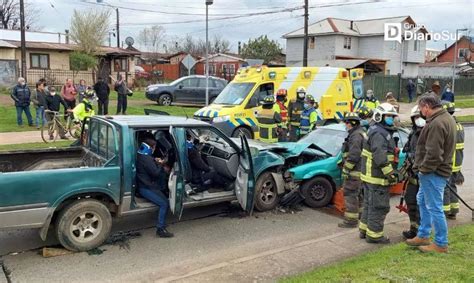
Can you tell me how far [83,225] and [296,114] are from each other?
646 centimetres

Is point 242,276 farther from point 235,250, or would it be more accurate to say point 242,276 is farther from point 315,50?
point 315,50

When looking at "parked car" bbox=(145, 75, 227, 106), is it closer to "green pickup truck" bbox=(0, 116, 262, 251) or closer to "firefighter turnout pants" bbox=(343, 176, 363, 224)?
"green pickup truck" bbox=(0, 116, 262, 251)

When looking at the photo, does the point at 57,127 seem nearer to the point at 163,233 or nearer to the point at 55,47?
the point at 163,233

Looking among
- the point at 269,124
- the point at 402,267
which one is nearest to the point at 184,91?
the point at 269,124

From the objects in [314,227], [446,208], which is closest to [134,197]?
[314,227]

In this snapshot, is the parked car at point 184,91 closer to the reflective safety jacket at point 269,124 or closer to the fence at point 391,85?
the reflective safety jacket at point 269,124

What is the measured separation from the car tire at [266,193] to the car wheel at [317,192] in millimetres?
485

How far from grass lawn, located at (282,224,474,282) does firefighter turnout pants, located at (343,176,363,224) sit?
1.22 m

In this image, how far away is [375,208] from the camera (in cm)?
577

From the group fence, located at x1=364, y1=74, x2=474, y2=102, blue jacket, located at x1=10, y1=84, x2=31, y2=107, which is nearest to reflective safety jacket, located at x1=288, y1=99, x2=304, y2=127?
blue jacket, located at x1=10, y1=84, x2=31, y2=107

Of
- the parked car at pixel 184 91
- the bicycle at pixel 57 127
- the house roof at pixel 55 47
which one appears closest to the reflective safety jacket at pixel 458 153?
the bicycle at pixel 57 127

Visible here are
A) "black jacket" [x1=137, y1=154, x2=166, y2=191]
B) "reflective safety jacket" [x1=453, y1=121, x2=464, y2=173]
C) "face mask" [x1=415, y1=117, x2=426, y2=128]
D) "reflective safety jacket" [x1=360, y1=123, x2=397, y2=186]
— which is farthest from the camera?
"reflective safety jacket" [x1=453, y1=121, x2=464, y2=173]

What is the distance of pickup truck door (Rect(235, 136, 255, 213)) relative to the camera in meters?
6.55

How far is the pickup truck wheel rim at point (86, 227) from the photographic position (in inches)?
219
